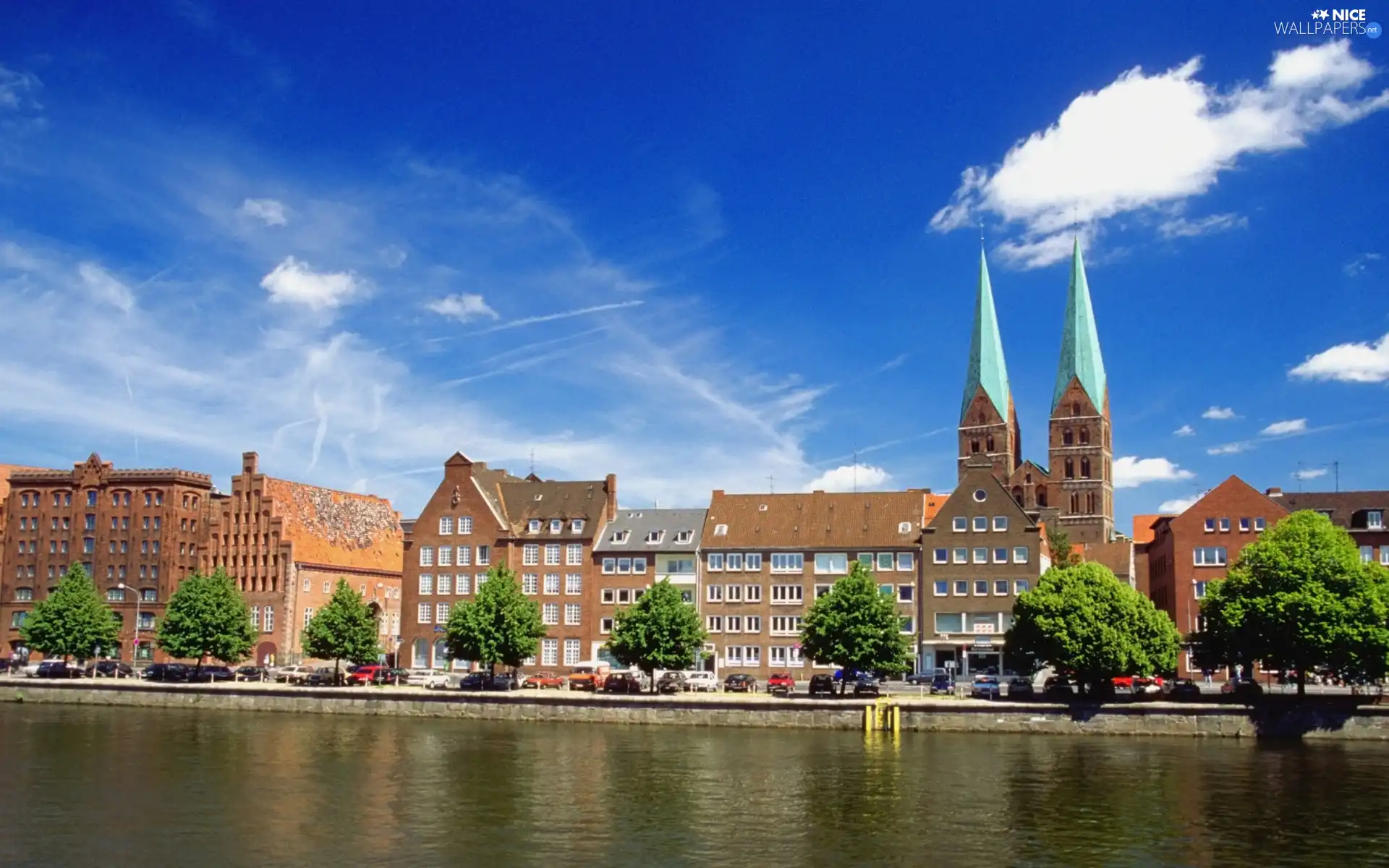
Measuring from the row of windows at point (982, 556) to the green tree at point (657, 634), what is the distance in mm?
25820

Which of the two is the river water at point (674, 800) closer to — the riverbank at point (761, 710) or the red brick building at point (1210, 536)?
the riverbank at point (761, 710)

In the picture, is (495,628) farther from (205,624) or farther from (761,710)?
(205,624)

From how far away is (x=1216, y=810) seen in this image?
164 feet

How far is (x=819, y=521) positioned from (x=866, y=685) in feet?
85.6

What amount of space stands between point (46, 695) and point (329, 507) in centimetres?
4257

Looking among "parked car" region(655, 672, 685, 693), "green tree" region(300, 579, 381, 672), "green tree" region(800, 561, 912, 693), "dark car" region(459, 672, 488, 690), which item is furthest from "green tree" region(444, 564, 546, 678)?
"green tree" region(800, 561, 912, 693)

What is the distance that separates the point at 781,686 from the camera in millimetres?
97938

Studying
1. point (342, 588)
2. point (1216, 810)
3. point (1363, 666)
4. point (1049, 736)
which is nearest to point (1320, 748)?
point (1363, 666)

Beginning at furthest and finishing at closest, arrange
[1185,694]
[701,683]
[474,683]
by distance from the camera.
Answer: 1. [701,683]
2. [474,683]
3. [1185,694]

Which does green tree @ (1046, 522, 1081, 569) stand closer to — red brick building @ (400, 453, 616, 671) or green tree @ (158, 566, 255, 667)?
red brick building @ (400, 453, 616, 671)

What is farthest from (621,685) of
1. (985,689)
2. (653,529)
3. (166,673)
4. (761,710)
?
(166,673)

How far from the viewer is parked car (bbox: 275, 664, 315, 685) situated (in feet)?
336

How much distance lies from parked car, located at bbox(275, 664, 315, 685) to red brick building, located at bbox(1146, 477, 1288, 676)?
77.1m

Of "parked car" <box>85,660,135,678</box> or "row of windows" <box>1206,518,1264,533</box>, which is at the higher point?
"row of windows" <box>1206,518,1264,533</box>
